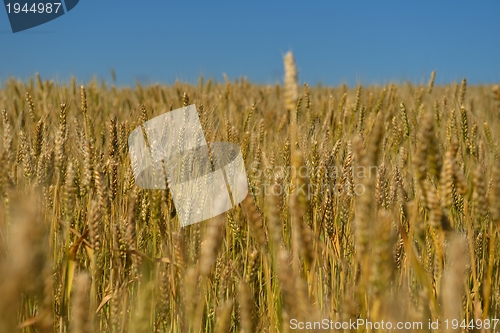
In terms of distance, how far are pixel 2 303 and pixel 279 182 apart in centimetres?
56

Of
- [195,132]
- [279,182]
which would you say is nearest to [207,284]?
[279,182]

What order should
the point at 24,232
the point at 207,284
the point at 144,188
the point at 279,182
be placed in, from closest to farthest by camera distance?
1. the point at 24,232
2. the point at 279,182
3. the point at 207,284
4. the point at 144,188

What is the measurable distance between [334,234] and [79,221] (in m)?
0.65

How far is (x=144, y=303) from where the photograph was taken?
41 cm

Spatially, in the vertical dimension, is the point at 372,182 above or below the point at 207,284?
above

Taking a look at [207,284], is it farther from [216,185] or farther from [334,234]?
[216,185]

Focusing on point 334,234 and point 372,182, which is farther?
point 334,234

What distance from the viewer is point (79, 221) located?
122 centimetres

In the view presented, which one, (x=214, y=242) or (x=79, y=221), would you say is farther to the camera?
(x=79, y=221)

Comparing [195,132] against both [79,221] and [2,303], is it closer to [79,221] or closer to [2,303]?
[79,221]

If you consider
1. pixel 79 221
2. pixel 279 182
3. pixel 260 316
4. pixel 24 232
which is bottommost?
pixel 260 316

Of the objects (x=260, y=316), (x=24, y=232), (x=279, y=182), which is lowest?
(x=260, y=316)

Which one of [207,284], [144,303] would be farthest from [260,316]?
[144,303]

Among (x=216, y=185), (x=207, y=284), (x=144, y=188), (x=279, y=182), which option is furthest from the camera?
(x=216, y=185)
